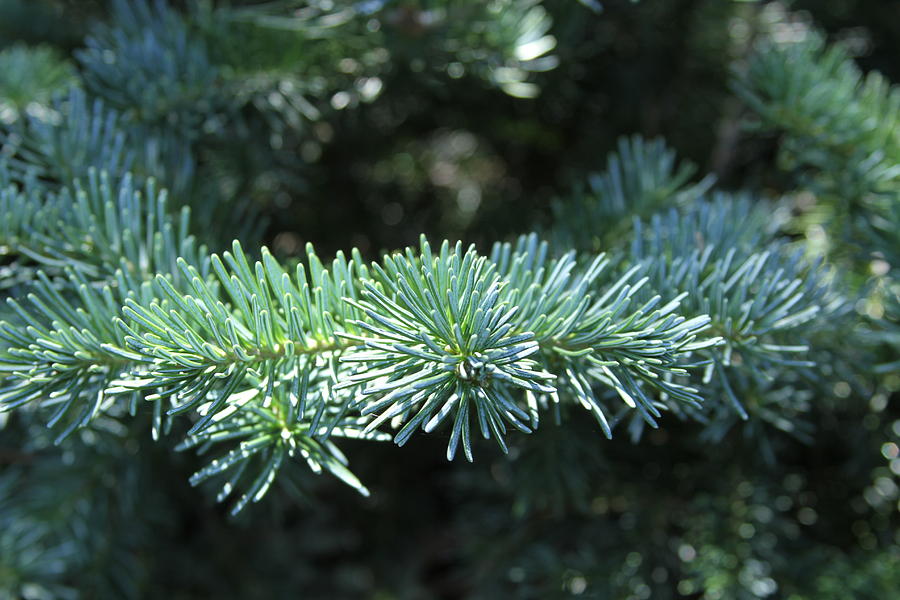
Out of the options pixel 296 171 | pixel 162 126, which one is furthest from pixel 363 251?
pixel 162 126

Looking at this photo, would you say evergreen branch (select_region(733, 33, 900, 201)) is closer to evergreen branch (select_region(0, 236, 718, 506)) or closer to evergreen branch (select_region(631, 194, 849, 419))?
evergreen branch (select_region(631, 194, 849, 419))

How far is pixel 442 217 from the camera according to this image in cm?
71

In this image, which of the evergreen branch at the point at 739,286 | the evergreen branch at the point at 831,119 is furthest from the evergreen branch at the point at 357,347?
the evergreen branch at the point at 831,119

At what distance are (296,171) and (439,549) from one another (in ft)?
1.35

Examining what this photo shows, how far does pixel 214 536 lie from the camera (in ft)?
2.18

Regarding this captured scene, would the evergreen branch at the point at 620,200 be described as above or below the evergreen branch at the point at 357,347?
below

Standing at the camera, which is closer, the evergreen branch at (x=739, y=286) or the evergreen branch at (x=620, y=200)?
the evergreen branch at (x=739, y=286)

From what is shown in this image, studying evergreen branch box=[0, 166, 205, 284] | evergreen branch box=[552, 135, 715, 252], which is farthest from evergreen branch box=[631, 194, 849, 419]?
evergreen branch box=[0, 166, 205, 284]

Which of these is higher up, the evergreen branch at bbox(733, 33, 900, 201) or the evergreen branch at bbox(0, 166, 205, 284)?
the evergreen branch at bbox(0, 166, 205, 284)

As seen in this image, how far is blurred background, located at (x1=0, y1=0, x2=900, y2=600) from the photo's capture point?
47 cm

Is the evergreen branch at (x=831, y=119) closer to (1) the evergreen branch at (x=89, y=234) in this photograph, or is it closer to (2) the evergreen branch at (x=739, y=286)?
(2) the evergreen branch at (x=739, y=286)

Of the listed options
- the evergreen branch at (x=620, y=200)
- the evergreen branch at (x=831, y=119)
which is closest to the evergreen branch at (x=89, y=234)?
the evergreen branch at (x=620, y=200)

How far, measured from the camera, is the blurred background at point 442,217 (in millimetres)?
466

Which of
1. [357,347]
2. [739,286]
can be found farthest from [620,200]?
[357,347]
